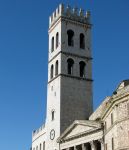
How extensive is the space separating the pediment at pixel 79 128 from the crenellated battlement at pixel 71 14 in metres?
19.8

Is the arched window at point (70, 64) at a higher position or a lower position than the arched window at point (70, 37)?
lower

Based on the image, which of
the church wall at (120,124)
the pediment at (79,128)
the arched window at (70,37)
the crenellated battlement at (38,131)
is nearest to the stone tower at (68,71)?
the arched window at (70,37)

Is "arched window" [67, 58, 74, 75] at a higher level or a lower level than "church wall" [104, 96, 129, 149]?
higher

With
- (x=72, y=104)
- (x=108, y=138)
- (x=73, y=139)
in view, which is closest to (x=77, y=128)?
(x=73, y=139)

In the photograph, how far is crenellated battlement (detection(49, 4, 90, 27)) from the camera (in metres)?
71.2

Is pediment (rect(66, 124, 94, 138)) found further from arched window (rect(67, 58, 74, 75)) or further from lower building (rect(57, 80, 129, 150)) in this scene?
arched window (rect(67, 58, 74, 75))

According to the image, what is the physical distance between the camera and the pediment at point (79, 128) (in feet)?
179

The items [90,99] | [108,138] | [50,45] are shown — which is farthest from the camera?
[50,45]

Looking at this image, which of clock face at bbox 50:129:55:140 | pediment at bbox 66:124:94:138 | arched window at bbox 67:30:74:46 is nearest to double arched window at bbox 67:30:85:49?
arched window at bbox 67:30:74:46

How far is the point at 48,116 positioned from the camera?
6919 centimetres

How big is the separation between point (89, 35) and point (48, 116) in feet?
49.4

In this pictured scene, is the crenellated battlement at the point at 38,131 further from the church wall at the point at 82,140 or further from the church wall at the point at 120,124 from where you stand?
the church wall at the point at 120,124

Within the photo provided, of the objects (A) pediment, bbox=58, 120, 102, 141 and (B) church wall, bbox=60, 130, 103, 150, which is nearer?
(B) church wall, bbox=60, 130, 103, 150

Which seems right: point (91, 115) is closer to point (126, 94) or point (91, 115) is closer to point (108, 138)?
point (108, 138)
